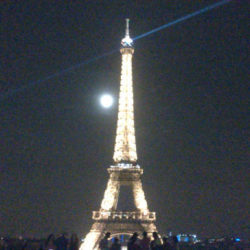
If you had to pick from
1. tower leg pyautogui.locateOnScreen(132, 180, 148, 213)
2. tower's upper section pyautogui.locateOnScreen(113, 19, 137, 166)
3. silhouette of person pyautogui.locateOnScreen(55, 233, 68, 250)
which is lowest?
silhouette of person pyautogui.locateOnScreen(55, 233, 68, 250)

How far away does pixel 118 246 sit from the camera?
593 inches

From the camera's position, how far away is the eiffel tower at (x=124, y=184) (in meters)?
46.6

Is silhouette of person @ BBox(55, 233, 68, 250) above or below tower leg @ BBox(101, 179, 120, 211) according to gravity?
below

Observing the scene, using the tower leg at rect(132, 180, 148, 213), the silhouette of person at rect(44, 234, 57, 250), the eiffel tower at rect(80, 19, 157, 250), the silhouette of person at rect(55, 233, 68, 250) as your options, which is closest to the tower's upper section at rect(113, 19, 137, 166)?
the eiffel tower at rect(80, 19, 157, 250)

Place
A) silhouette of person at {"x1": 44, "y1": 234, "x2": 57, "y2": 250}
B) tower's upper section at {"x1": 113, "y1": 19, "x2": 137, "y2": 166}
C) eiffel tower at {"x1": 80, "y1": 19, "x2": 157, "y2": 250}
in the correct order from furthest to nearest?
tower's upper section at {"x1": 113, "y1": 19, "x2": 137, "y2": 166} → eiffel tower at {"x1": 80, "y1": 19, "x2": 157, "y2": 250} → silhouette of person at {"x1": 44, "y1": 234, "x2": 57, "y2": 250}

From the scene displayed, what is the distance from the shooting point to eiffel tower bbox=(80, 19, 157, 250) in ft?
153

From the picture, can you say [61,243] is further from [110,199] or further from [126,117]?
[126,117]

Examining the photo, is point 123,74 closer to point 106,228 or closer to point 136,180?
point 136,180

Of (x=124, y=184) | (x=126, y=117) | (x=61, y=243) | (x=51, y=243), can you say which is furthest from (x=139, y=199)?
(x=61, y=243)

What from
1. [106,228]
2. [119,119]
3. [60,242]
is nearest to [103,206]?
[106,228]

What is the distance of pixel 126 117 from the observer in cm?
5178

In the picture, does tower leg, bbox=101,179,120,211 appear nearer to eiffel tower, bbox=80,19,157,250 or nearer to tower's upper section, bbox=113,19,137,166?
eiffel tower, bbox=80,19,157,250

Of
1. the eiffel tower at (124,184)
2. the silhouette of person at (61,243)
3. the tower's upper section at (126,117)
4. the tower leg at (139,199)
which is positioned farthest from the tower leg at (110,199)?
the silhouette of person at (61,243)

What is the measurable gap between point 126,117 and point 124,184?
8396 mm
